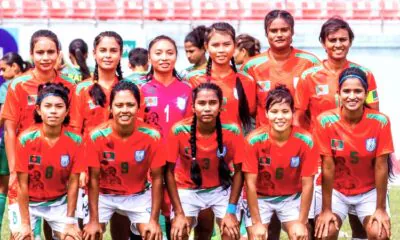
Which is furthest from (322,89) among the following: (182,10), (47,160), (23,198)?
(182,10)

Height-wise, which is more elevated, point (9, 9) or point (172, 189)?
point (9, 9)

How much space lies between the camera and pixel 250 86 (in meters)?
7.69

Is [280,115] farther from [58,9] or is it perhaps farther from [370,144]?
[58,9]

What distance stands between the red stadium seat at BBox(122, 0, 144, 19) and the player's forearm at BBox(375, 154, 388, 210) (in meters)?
11.5

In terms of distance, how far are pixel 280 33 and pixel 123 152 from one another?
60.5 inches

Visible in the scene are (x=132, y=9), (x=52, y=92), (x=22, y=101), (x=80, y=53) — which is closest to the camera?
Answer: (x=52, y=92)

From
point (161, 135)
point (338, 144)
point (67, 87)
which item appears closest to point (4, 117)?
point (67, 87)

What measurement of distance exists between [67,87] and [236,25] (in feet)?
34.3

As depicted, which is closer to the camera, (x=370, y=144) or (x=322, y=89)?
(x=370, y=144)

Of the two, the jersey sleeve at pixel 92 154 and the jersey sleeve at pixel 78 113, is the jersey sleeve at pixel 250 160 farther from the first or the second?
the jersey sleeve at pixel 78 113

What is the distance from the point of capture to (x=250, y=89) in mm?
7691

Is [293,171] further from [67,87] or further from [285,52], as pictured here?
[67,87]

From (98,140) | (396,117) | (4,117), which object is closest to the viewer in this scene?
(98,140)

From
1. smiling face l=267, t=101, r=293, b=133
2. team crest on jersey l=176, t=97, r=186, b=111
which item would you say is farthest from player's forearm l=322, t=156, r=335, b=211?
team crest on jersey l=176, t=97, r=186, b=111
